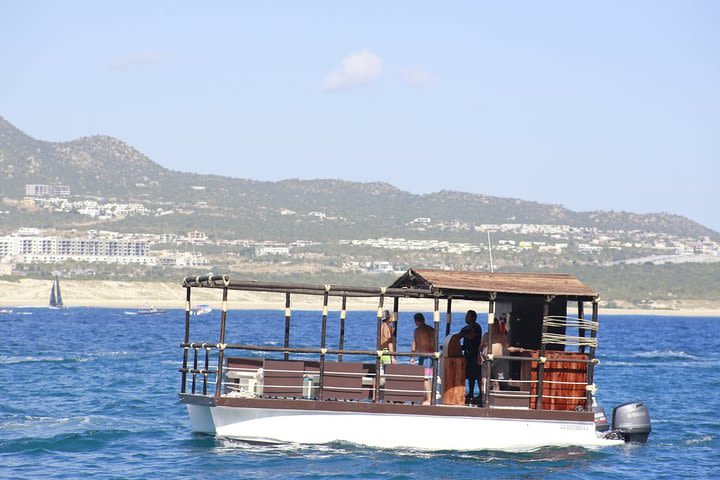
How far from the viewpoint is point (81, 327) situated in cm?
9169

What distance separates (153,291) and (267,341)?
10644 centimetres

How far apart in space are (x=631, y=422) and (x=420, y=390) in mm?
4746

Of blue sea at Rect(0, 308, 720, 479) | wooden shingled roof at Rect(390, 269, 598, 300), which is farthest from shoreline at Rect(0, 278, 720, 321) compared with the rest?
wooden shingled roof at Rect(390, 269, 598, 300)

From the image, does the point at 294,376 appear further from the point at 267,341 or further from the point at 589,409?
Result: the point at 267,341

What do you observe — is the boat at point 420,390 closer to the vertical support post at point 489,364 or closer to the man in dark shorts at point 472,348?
the vertical support post at point 489,364

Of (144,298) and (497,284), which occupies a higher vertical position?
(497,284)

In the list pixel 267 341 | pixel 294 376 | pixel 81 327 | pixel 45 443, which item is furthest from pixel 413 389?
pixel 81 327

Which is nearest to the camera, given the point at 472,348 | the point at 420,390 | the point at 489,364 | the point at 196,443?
the point at 489,364

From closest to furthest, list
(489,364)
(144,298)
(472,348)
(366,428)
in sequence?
(366,428) → (489,364) → (472,348) → (144,298)

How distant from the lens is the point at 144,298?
172 meters

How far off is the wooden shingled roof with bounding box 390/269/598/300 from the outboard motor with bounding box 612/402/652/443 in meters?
3.12

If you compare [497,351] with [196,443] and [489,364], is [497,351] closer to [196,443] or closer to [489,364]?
[489,364]

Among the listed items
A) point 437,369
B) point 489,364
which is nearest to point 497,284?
point 489,364

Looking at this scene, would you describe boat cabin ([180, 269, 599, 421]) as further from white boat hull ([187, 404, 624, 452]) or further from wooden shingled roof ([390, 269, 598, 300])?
white boat hull ([187, 404, 624, 452])
